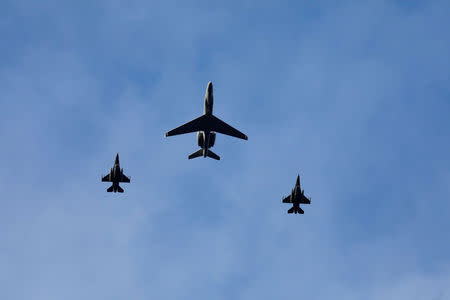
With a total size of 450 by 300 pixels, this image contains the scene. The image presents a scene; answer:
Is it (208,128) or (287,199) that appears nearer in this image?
(287,199)

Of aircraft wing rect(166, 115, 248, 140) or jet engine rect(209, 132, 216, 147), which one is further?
jet engine rect(209, 132, 216, 147)

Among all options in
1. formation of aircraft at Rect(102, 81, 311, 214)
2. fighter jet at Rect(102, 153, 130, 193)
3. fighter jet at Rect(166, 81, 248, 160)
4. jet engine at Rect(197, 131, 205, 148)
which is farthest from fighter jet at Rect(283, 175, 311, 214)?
fighter jet at Rect(102, 153, 130, 193)

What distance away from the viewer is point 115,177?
94.0 metres

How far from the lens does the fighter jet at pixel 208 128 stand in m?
101

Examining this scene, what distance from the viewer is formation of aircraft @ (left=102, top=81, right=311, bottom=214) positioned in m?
94.9

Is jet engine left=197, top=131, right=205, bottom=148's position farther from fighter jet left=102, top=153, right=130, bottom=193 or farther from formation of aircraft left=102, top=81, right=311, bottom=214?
fighter jet left=102, top=153, right=130, bottom=193

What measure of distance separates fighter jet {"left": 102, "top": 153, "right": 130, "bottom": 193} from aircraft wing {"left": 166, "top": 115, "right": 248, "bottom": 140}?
16.9m

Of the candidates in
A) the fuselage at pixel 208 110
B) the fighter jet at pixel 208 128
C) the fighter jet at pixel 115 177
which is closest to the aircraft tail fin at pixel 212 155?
the fighter jet at pixel 208 128

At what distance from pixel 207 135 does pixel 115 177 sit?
24955mm

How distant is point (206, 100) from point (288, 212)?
1239 inches

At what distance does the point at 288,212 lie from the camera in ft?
324

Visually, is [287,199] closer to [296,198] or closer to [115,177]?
[296,198]

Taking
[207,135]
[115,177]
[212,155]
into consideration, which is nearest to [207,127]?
[207,135]

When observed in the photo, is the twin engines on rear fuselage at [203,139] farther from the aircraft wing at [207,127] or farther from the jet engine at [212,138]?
the aircraft wing at [207,127]
